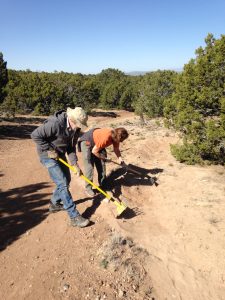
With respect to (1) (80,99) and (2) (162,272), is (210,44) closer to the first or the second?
(2) (162,272)

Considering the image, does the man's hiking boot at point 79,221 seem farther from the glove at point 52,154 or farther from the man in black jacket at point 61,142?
the glove at point 52,154

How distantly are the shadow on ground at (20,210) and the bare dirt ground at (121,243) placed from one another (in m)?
0.02

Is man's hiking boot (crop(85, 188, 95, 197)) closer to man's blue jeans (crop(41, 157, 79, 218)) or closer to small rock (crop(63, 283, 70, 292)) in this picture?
man's blue jeans (crop(41, 157, 79, 218))

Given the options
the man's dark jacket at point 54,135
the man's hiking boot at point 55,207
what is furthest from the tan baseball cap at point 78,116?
the man's hiking boot at point 55,207

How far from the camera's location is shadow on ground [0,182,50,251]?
17.0 ft

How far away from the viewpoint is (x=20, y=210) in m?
6.04

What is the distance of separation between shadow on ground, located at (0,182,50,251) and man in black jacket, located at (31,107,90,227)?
91 cm

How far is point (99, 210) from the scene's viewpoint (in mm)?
5891

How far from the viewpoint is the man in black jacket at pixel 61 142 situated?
15.7 ft

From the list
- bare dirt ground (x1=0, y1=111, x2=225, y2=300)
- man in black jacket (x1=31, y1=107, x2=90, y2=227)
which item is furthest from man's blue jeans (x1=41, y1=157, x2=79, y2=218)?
bare dirt ground (x1=0, y1=111, x2=225, y2=300)

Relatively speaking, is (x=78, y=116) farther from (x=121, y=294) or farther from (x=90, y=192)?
(x=121, y=294)

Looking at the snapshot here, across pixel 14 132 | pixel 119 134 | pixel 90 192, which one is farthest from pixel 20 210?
pixel 14 132

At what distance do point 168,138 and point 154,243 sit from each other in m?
8.12

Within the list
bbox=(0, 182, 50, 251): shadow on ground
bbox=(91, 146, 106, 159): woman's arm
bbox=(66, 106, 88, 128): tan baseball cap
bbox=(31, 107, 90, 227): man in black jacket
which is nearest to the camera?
bbox=(66, 106, 88, 128): tan baseball cap
